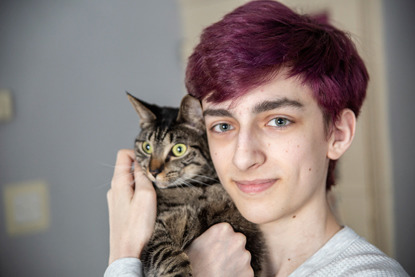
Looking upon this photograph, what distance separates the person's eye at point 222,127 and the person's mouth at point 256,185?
5.5 inches

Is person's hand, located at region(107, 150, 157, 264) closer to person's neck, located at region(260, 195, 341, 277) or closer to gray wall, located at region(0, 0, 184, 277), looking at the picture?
person's neck, located at region(260, 195, 341, 277)

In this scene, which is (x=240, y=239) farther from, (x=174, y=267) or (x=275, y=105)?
(x=275, y=105)

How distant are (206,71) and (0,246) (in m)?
1.06

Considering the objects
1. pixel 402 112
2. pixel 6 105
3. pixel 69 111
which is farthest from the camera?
pixel 402 112

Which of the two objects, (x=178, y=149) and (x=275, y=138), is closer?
(x=275, y=138)

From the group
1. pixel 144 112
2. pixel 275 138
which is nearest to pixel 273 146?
pixel 275 138

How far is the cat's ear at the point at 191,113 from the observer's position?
108cm

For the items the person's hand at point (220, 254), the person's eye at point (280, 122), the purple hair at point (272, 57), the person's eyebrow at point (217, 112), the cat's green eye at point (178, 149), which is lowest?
the person's hand at point (220, 254)

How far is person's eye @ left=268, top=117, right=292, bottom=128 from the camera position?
2.92ft

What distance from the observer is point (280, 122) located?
0.89m

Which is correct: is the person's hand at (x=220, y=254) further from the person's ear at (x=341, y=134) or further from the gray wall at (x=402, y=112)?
the gray wall at (x=402, y=112)

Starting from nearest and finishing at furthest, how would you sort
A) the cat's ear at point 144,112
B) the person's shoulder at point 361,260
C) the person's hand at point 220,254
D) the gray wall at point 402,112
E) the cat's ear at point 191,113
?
the person's shoulder at point 361,260 → the person's hand at point 220,254 → the cat's ear at point 191,113 → the cat's ear at point 144,112 → the gray wall at point 402,112

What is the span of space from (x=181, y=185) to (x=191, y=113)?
0.23m

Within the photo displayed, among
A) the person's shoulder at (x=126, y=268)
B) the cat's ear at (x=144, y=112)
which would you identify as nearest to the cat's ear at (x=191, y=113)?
the cat's ear at (x=144, y=112)
